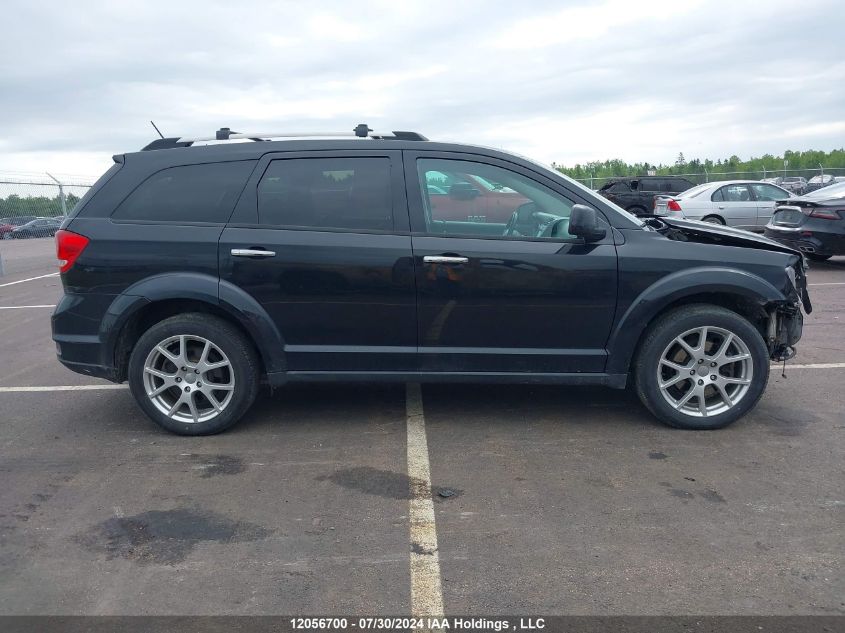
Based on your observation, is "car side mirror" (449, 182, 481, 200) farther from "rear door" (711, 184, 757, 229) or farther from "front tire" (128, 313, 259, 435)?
"rear door" (711, 184, 757, 229)

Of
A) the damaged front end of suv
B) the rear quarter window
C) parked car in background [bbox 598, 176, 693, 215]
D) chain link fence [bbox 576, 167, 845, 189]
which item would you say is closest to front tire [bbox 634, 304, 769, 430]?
the damaged front end of suv

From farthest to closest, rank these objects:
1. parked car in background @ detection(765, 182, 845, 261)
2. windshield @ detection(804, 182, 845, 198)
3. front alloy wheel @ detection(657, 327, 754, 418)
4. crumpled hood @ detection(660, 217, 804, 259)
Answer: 1. windshield @ detection(804, 182, 845, 198)
2. parked car in background @ detection(765, 182, 845, 261)
3. crumpled hood @ detection(660, 217, 804, 259)
4. front alloy wheel @ detection(657, 327, 754, 418)

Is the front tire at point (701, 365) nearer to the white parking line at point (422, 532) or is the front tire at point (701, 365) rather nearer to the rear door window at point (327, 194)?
the white parking line at point (422, 532)

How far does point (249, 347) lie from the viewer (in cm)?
495

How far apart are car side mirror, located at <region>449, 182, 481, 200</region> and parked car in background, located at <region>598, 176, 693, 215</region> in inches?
619

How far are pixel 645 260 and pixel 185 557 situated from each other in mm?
3206

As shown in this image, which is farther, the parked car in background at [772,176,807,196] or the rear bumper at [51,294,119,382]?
the parked car in background at [772,176,807,196]

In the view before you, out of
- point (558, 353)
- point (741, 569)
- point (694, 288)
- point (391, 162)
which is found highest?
point (391, 162)

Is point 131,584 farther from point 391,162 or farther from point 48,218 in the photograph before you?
point 48,218

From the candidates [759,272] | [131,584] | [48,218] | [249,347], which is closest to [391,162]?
[249,347]

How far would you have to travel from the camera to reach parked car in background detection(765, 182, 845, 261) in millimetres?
11906

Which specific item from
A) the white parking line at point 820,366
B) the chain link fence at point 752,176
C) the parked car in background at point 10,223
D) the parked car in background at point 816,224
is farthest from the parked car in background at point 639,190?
the parked car in background at point 10,223

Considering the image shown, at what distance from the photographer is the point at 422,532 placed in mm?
3613

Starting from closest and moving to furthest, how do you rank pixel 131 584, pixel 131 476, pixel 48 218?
pixel 131 584, pixel 131 476, pixel 48 218
